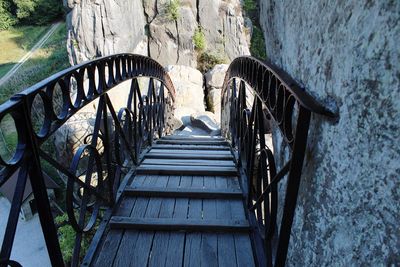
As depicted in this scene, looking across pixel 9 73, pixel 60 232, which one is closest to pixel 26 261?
pixel 60 232

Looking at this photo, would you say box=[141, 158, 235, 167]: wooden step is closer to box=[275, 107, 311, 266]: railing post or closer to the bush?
box=[275, 107, 311, 266]: railing post

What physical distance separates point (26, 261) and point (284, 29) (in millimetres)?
9815

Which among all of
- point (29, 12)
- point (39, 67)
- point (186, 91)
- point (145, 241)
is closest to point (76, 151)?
point (145, 241)

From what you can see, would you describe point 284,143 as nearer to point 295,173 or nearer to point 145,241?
point 295,173

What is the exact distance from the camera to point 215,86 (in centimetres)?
1236

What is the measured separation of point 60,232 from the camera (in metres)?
8.57

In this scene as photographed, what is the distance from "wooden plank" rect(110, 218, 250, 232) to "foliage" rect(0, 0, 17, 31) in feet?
79.6

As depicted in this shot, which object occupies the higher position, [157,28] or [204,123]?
[157,28]

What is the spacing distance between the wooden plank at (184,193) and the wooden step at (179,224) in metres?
0.39

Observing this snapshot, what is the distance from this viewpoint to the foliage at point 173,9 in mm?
13621

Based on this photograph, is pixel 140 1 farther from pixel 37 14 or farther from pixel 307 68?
pixel 307 68

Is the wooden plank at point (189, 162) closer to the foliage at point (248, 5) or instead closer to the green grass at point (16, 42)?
the foliage at point (248, 5)

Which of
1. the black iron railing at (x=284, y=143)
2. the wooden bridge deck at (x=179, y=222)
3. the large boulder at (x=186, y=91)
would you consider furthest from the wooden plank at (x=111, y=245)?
the large boulder at (x=186, y=91)

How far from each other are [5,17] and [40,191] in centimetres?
2512
